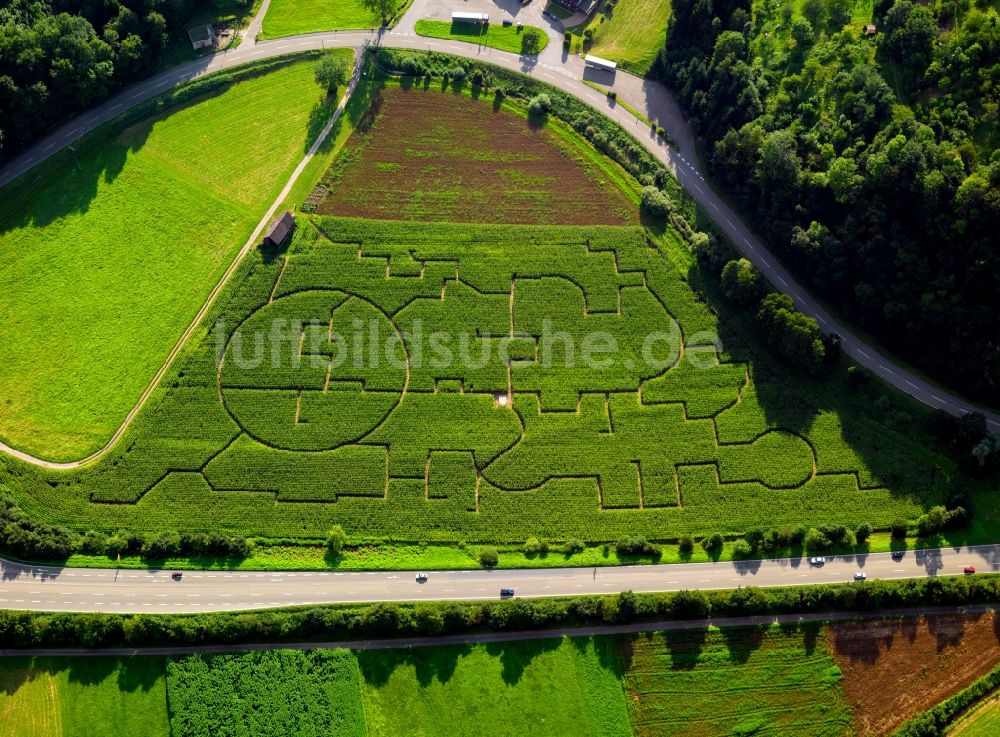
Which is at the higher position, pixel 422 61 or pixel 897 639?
pixel 422 61

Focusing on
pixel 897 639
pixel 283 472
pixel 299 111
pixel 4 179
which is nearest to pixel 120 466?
pixel 283 472

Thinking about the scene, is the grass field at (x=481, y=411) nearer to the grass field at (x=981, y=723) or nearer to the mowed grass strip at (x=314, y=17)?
the grass field at (x=981, y=723)

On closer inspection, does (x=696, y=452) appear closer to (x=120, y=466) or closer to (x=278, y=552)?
(x=278, y=552)

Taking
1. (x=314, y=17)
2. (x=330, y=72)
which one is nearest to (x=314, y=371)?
(x=330, y=72)

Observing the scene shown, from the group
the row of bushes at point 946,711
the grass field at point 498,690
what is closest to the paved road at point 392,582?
the grass field at point 498,690

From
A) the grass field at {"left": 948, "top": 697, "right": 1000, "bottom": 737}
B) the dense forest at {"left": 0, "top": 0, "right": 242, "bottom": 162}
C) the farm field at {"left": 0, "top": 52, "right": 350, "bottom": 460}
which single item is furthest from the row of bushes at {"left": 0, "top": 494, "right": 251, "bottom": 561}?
the grass field at {"left": 948, "top": 697, "right": 1000, "bottom": 737}
